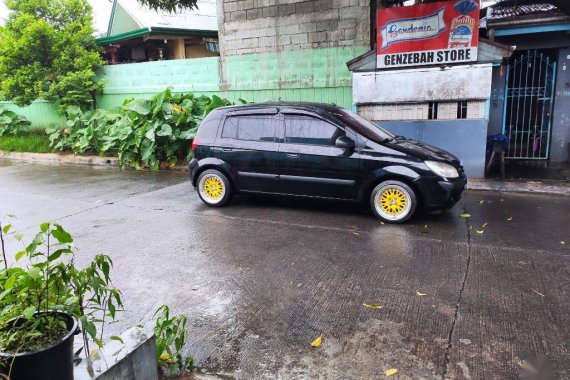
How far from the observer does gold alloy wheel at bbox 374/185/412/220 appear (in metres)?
6.32

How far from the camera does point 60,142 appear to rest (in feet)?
43.9

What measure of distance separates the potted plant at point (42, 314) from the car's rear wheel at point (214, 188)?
489 centimetres

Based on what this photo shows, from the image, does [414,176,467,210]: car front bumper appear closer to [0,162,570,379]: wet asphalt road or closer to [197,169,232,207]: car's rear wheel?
[0,162,570,379]: wet asphalt road

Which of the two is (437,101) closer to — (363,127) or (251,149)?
(363,127)

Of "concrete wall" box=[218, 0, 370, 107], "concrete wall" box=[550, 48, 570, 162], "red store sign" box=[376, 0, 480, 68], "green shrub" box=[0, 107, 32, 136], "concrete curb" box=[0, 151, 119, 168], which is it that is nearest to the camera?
"red store sign" box=[376, 0, 480, 68]

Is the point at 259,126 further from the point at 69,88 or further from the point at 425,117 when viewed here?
the point at 69,88

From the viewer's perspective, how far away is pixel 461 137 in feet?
29.5

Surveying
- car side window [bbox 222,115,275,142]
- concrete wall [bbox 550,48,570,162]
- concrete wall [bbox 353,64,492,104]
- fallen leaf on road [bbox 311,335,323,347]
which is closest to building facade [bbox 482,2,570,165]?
concrete wall [bbox 550,48,570,162]

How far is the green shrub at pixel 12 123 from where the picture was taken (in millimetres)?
15570

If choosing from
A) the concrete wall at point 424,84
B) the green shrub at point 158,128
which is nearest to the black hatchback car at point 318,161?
the concrete wall at point 424,84

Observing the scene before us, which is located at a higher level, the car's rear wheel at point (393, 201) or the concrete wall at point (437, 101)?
the concrete wall at point (437, 101)

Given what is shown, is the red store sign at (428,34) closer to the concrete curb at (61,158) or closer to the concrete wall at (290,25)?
the concrete wall at (290,25)

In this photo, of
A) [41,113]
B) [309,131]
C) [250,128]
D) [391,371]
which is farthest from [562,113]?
[41,113]

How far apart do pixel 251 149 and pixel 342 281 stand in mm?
3217
